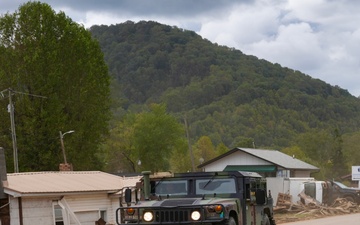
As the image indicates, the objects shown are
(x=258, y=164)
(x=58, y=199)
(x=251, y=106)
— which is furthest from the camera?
(x=251, y=106)

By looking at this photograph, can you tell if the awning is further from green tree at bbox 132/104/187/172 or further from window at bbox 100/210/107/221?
green tree at bbox 132/104/187/172

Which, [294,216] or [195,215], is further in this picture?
[294,216]

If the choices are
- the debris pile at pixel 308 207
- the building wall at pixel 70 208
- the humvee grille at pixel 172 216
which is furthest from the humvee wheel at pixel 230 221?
the debris pile at pixel 308 207

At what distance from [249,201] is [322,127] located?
152237 millimetres

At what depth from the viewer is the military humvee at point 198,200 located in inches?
585

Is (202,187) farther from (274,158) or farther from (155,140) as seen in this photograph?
(155,140)

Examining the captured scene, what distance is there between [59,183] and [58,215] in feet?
4.25

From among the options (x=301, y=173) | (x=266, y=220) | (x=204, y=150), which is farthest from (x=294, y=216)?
(x=204, y=150)

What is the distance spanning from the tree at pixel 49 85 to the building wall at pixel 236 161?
10.0m

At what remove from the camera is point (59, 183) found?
2545 centimetres

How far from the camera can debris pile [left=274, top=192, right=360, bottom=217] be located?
4203 centimetres

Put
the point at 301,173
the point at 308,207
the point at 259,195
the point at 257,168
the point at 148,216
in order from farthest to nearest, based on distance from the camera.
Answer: the point at 301,173 → the point at 257,168 → the point at 308,207 → the point at 259,195 → the point at 148,216

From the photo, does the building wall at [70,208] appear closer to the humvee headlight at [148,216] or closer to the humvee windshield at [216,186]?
the humvee windshield at [216,186]

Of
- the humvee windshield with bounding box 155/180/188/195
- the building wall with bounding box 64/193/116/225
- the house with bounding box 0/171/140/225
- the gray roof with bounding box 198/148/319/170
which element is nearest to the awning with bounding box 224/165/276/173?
the gray roof with bounding box 198/148/319/170
